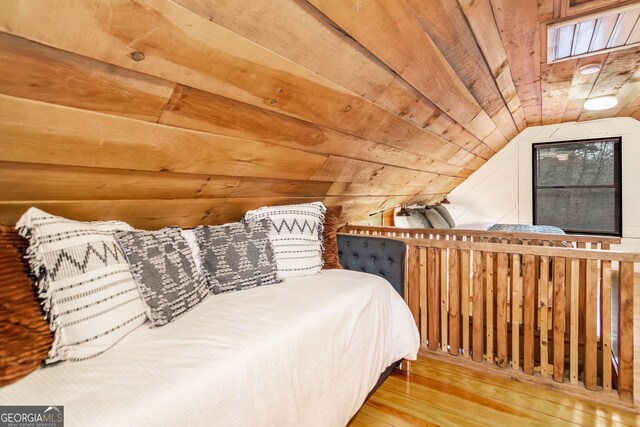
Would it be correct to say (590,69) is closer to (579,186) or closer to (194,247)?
(579,186)

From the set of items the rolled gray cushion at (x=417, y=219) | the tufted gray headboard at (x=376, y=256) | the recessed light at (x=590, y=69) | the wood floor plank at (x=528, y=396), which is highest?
the recessed light at (x=590, y=69)

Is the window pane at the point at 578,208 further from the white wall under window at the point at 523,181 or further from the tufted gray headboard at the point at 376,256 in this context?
the tufted gray headboard at the point at 376,256

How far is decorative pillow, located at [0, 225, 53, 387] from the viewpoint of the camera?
2.64ft

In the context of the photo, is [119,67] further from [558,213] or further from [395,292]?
[558,213]

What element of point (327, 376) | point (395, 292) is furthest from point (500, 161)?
point (327, 376)

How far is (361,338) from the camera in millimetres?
1550

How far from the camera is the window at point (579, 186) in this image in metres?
4.06

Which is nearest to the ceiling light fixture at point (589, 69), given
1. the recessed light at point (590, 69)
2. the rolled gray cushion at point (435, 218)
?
the recessed light at point (590, 69)

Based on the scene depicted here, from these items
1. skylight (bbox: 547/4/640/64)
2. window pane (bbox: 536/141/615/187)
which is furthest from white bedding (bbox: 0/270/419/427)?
window pane (bbox: 536/141/615/187)

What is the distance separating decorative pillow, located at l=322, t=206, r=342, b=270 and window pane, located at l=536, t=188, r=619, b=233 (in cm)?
359

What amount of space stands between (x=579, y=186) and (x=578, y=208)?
29cm

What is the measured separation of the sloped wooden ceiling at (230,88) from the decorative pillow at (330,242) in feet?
0.91

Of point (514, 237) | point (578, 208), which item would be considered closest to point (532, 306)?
point (514, 237)

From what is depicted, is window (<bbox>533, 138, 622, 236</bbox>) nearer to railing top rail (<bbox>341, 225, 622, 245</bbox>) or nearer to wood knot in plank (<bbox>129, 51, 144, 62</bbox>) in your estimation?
railing top rail (<bbox>341, 225, 622, 245</bbox>)
